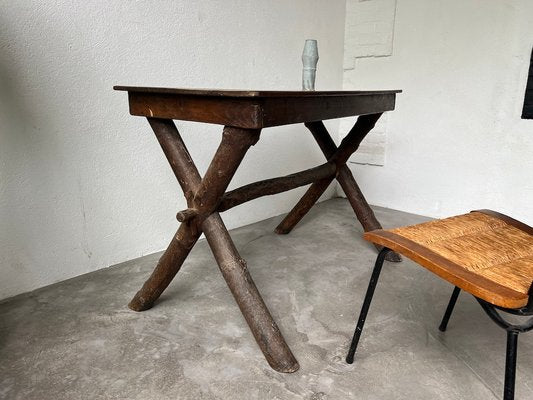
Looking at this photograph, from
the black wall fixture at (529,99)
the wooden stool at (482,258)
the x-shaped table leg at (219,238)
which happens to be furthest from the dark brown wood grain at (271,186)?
the black wall fixture at (529,99)

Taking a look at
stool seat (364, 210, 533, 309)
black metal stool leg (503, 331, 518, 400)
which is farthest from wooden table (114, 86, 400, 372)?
black metal stool leg (503, 331, 518, 400)

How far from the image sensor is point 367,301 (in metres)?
1.16

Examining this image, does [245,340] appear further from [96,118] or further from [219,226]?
[96,118]

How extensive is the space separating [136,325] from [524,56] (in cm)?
246

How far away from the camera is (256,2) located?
7.63 feet

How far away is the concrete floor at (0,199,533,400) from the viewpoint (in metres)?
1.14

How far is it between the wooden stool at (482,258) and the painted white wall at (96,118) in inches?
50.3

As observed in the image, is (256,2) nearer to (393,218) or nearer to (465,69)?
(465,69)

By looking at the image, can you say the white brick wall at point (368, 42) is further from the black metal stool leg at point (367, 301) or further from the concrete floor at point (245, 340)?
the black metal stool leg at point (367, 301)

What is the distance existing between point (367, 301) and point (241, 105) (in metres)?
0.66

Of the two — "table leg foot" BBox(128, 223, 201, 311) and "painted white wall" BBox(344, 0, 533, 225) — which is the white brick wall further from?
"table leg foot" BBox(128, 223, 201, 311)

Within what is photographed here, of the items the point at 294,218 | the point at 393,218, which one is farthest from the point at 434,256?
the point at 393,218

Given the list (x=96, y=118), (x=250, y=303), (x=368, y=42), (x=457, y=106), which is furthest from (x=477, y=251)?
(x=368, y=42)

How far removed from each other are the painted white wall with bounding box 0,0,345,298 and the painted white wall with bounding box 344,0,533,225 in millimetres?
942
